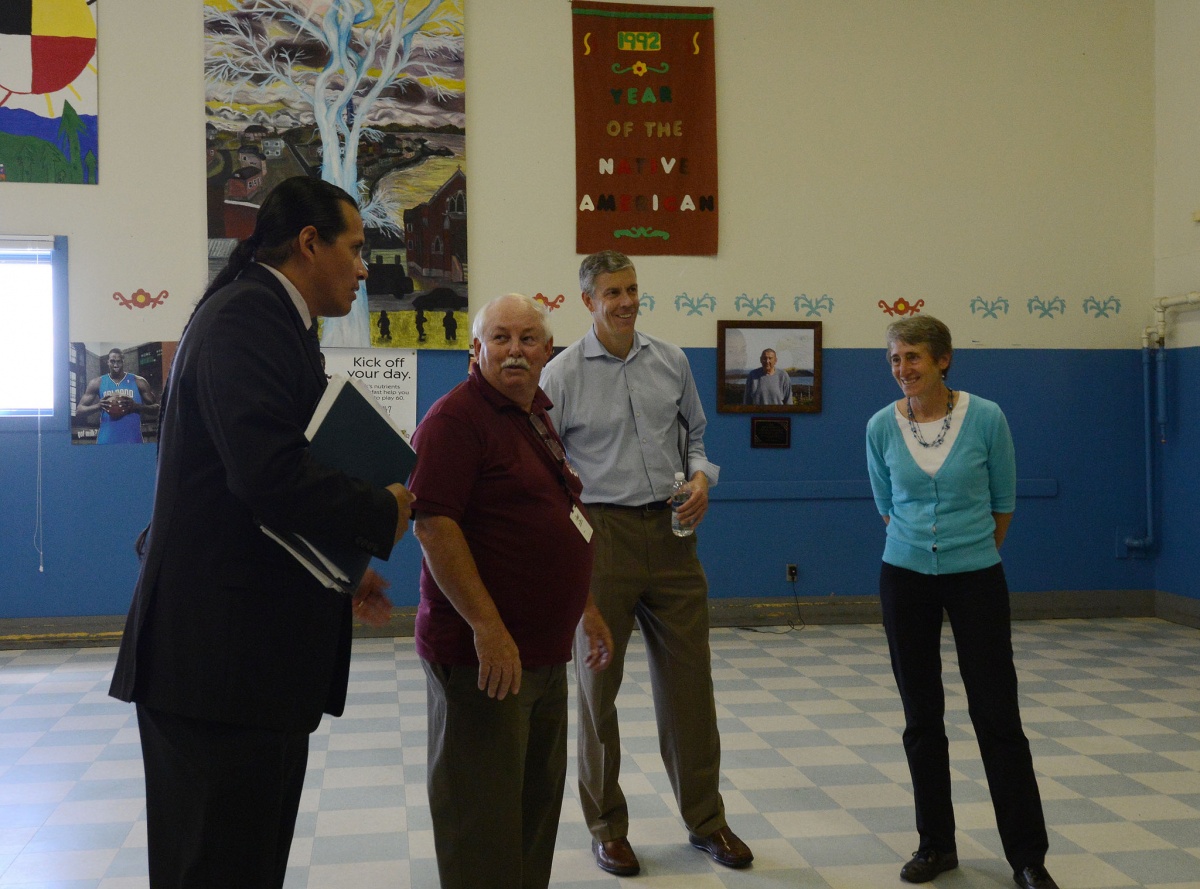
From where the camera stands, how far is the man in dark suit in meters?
1.72

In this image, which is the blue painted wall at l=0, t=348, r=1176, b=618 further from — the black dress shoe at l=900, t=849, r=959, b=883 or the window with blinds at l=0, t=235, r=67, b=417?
the black dress shoe at l=900, t=849, r=959, b=883

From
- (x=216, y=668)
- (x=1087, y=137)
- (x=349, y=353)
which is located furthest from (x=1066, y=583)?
(x=216, y=668)

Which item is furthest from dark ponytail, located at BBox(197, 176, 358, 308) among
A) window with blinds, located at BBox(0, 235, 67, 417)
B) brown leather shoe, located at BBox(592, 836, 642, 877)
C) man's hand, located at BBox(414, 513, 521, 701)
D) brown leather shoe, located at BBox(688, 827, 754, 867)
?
window with blinds, located at BBox(0, 235, 67, 417)

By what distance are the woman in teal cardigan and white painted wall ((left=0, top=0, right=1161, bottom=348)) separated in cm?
394

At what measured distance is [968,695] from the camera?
2.97 metres

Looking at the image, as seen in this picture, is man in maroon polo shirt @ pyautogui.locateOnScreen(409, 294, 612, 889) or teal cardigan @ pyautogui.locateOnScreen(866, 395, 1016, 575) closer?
man in maroon polo shirt @ pyautogui.locateOnScreen(409, 294, 612, 889)

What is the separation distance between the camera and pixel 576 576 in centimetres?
230

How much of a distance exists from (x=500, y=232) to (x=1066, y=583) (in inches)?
176

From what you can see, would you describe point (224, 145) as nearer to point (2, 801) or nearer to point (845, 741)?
point (2, 801)

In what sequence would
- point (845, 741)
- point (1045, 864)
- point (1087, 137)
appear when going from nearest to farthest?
point (1045, 864) → point (845, 741) → point (1087, 137)

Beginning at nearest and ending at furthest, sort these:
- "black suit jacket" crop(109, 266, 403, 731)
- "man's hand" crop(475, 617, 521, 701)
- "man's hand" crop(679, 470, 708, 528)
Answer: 1. "black suit jacket" crop(109, 266, 403, 731)
2. "man's hand" crop(475, 617, 521, 701)
3. "man's hand" crop(679, 470, 708, 528)

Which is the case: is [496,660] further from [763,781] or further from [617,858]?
[763,781]

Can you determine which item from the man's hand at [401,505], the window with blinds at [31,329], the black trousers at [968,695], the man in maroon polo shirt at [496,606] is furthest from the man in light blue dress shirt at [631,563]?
the window with blinds at [31,329]

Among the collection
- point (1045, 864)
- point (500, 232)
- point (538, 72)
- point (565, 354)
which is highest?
point (538, 72)
